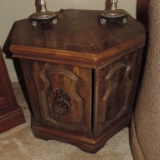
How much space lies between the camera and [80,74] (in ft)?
2.74

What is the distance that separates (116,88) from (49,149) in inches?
17.4

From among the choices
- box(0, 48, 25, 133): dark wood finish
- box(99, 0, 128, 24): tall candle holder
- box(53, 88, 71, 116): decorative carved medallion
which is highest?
box(99, 0, 128, 24): tall candle holder

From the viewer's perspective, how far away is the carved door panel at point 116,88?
0.86m

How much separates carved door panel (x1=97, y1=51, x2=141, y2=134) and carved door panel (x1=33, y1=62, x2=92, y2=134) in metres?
0.05

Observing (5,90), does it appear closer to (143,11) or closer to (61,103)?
(61,103)

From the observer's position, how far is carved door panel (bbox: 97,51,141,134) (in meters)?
0.86

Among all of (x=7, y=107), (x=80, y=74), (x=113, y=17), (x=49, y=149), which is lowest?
(x=49, y=149)

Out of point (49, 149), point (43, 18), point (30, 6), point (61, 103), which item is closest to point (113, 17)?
point (43, 18)

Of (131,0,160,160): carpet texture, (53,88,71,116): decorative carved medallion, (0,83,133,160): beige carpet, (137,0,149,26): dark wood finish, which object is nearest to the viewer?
(131,0,160,160): carpet texture

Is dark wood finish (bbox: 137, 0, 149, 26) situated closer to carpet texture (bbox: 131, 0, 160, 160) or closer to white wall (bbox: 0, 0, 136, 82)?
white wall (bbox: 0, 0, 136, 82)

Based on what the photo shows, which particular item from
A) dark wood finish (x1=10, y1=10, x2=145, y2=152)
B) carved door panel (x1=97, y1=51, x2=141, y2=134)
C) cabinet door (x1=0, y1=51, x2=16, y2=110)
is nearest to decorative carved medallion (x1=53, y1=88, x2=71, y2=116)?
dark wood finish (x1=10, y1=10, x2=145, y2=152)

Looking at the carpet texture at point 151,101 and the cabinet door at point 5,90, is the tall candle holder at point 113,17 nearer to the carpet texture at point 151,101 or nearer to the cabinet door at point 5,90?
the carpet texture at point 151,101

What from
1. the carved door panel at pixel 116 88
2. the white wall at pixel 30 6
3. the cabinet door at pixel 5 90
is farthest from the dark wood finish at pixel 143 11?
the cabinet door at pixel 5 90

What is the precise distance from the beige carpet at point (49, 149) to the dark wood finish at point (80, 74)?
4 centimetres
